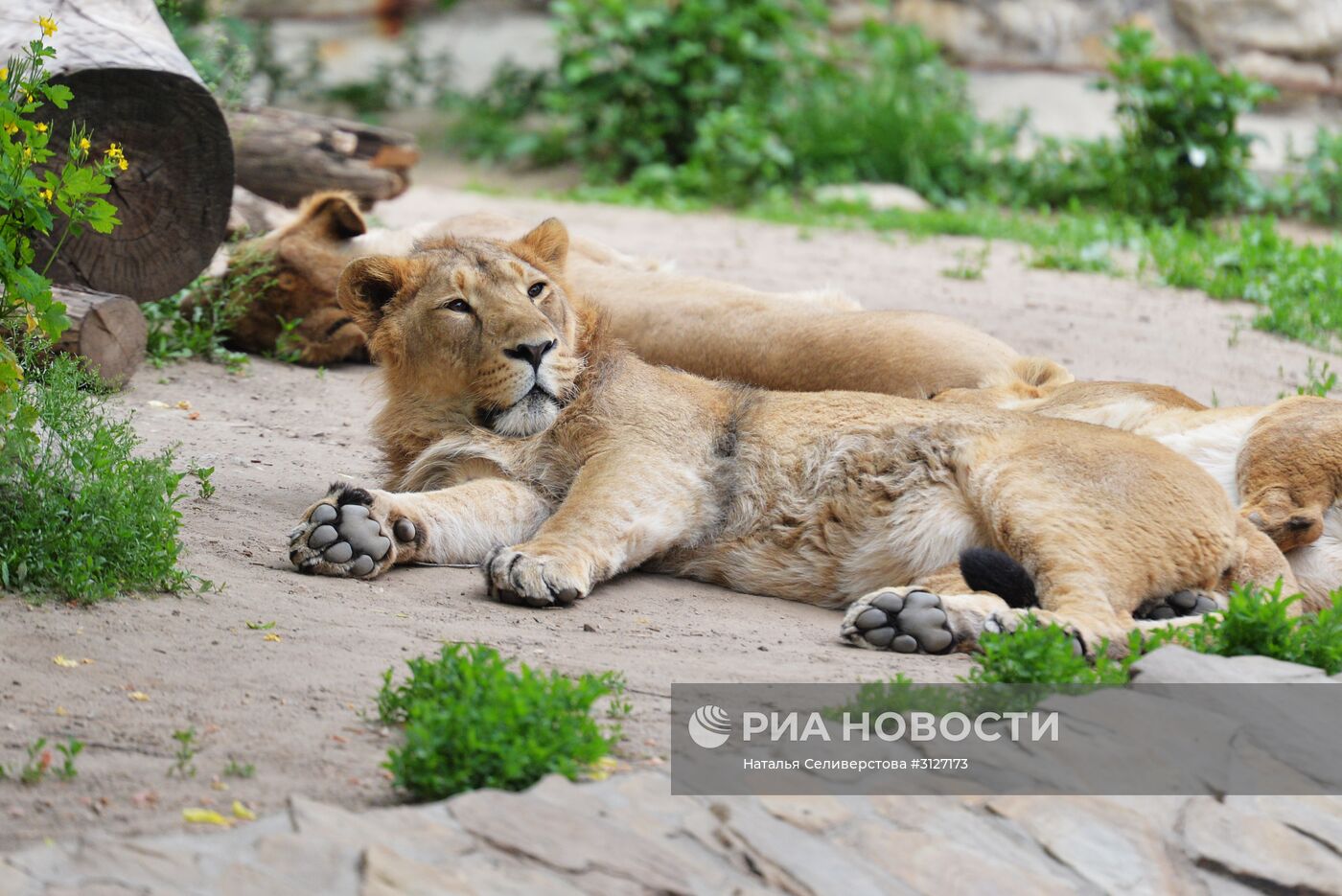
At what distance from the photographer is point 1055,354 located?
853cm

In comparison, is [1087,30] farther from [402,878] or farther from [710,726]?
[402,878]

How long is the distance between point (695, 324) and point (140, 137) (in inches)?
104

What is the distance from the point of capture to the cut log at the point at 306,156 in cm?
960

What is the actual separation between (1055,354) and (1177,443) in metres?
2.67

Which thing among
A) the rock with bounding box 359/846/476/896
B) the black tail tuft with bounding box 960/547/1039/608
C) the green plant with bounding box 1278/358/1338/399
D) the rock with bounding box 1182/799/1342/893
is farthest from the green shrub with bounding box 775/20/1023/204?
the rock with bounding box 359/846/476/896

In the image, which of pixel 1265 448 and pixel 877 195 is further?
pixel 877 195

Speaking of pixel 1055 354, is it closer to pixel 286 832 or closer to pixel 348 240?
pixel 348 240

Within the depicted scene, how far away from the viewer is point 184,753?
316 cm

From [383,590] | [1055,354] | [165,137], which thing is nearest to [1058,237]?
[1055,354]

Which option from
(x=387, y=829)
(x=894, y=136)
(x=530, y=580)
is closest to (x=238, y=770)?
(x=387, y=829)

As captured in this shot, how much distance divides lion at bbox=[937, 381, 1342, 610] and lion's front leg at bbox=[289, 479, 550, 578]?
1.84 m

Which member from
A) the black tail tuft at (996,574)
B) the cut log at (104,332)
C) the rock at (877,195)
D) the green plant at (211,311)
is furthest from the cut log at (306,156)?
the black tail tuft at (996,574)

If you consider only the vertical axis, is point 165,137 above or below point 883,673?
above

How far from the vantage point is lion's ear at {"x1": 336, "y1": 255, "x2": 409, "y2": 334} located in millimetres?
5488
